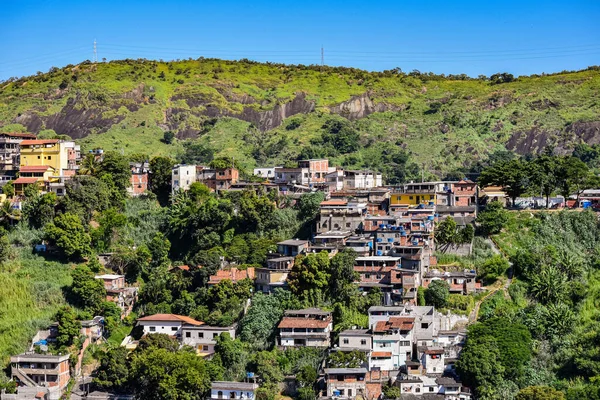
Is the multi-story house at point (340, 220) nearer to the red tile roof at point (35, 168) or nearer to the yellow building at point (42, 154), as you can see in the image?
the red tile roof at point (35, 168)

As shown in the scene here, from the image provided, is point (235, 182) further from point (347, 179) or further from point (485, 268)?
point (485, 268)

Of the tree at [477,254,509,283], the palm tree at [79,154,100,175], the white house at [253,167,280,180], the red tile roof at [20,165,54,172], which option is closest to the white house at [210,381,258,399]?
the tree at [477,254,509,283]

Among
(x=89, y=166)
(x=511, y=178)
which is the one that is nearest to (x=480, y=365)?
(x=511, y=178)

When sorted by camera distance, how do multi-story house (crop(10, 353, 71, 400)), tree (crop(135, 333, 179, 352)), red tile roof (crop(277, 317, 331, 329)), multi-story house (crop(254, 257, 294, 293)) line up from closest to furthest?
multi-story house (crop(10, 353, 71, 400)) → tree (crop(135, 333, 179, 352)) → red tile roof (crop(277, 317, 331, 329)) → multi-story house (crop(254, 257, 294, 293))

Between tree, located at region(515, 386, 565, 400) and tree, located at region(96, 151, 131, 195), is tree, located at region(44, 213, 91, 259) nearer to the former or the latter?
tree, located at region(96, 151, 131, 195)

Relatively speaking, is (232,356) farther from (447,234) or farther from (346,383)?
(447,234)

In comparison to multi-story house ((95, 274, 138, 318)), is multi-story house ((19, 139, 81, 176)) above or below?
above

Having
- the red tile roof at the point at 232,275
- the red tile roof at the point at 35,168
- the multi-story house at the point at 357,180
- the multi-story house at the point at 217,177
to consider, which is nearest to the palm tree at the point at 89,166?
the red tile roof at the point at 35,168
